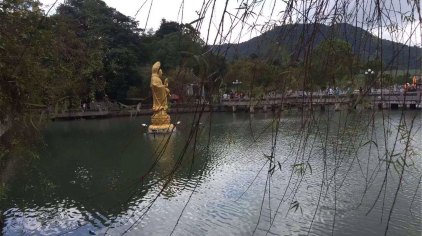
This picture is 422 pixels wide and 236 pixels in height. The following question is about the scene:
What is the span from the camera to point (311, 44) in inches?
34.7

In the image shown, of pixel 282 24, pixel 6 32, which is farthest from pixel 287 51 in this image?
pixel 6 32

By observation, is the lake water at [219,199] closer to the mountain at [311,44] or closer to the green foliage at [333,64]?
the green foliage at [333,64]

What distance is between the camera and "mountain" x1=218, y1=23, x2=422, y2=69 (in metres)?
0.90

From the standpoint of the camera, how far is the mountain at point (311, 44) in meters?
0.90

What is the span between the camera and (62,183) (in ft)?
23.0

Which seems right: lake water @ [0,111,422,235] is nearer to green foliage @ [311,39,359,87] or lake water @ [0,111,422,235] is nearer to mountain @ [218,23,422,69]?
green foliage @ [311,39,359,87]

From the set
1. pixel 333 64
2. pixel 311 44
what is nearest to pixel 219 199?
→ pixel 333 64

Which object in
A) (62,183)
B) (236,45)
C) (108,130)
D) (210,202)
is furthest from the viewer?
(108,130)

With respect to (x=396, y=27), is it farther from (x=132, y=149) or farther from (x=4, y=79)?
(x=132, y=149)

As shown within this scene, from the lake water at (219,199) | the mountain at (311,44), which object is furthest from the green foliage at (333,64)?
the lake water at (219,199)

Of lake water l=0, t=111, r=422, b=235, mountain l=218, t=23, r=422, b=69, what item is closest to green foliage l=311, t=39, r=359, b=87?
mountain l=218, t=23, r=422, b=69

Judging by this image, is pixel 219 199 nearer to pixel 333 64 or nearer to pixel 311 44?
pixel 333 64

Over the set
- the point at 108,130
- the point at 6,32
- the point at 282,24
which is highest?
the point at 6,32

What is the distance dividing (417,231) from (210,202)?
2.24m
